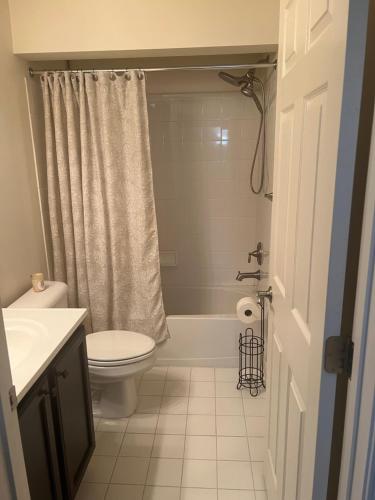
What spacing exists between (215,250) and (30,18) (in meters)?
2.15

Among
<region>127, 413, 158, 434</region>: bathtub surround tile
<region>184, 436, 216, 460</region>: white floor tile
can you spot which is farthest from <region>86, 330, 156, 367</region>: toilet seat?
<region>184, 436, 216, 460</region>: white floor tile

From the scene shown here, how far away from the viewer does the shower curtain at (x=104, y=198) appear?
7.19 ft

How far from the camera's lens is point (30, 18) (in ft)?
6.61

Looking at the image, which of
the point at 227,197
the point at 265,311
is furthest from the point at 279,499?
the point at 227,197

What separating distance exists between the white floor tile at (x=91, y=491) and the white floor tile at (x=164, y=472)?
22 centimetres

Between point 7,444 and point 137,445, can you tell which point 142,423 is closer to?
point 137,445

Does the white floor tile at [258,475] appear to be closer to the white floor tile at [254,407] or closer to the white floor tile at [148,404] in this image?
the white floor tile at [254,407]

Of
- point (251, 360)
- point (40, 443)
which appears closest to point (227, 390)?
point (251, 360)

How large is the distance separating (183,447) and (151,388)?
58 centimetres

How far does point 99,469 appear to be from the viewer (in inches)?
72.3

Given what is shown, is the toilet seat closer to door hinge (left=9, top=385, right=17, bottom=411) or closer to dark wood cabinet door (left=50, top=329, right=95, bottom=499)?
dark wood cabinet door (left=50, top=329, right=95, bottom=499)

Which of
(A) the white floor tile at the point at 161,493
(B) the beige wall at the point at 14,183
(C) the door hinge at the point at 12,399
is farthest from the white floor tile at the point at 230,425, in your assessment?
(C) the door hinge at the point at 12,399

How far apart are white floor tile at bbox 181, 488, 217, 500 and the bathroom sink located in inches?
39.6

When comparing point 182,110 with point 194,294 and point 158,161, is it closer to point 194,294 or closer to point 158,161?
point 158,161
